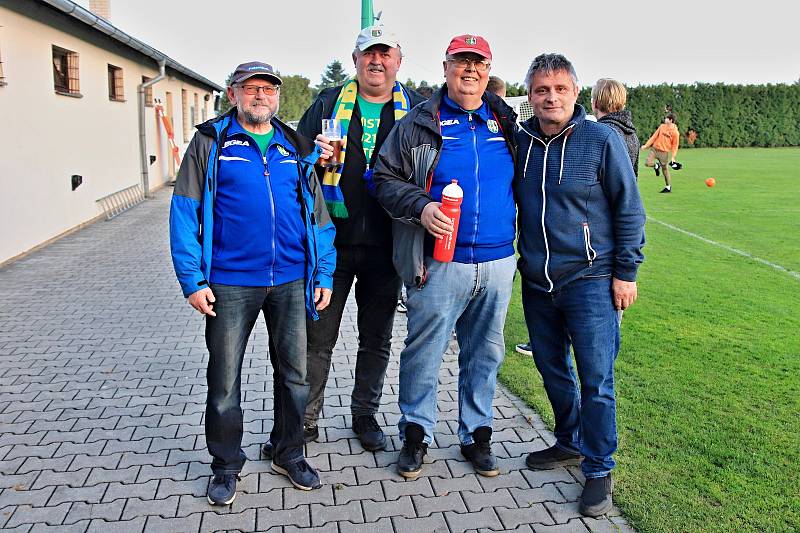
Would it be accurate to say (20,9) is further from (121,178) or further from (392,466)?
(392,466)

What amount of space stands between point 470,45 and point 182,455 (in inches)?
108

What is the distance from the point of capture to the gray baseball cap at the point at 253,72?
3.30 metres

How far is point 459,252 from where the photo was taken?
3578 millimetres

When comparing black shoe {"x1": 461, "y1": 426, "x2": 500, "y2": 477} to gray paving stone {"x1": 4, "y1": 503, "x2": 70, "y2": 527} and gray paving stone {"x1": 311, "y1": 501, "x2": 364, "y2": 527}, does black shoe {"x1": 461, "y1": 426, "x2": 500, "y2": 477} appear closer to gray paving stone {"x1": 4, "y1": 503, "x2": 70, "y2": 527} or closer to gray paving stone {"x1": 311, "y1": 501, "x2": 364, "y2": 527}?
gray paving stone {"x1": 311, "y1": 501, "x2": 364, "y2": 527}

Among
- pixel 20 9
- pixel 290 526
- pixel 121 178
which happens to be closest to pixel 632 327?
pixel 290 526

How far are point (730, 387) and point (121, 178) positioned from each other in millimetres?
14036

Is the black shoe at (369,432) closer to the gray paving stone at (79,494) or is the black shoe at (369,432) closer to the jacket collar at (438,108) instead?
the gray paving stone at (79,494)

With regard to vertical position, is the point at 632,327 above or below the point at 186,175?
below

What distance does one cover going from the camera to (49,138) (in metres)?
11.1

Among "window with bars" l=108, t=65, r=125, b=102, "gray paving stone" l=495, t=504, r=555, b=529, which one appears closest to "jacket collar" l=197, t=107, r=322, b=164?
"gray paving stone" l=495, t=504, r=555, b=529

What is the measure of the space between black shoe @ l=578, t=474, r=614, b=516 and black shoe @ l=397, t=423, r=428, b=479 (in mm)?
868

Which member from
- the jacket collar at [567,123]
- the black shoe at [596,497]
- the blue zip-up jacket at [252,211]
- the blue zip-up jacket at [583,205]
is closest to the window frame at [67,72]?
the blue zip-up jacket at [252,211]

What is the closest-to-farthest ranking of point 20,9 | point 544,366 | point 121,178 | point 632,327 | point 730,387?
point 544,366 < point 730,387 < point 632,327 < point 20,9 < point 121,178

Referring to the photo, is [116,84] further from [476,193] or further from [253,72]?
[476,193]
